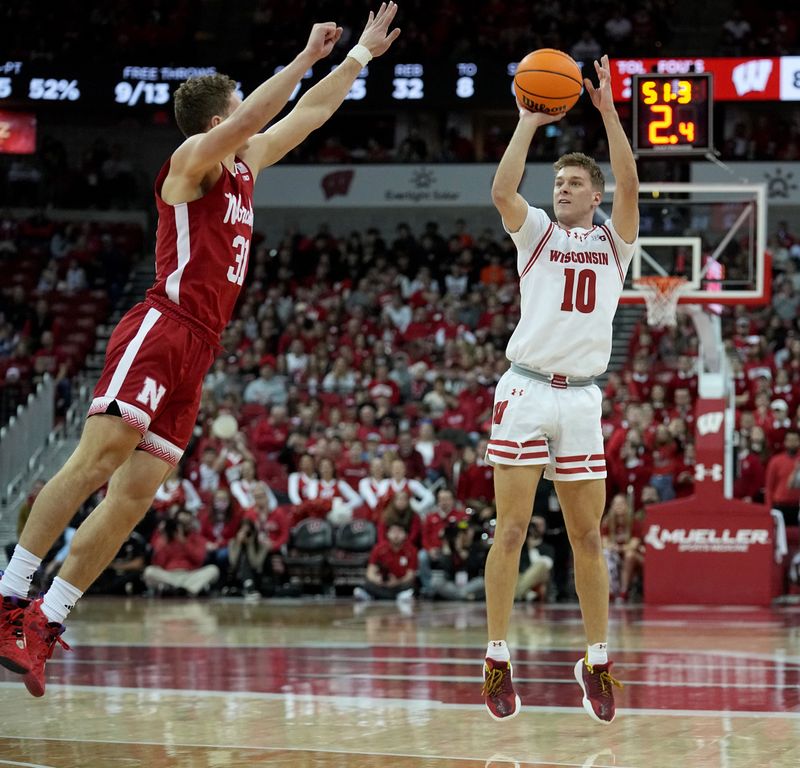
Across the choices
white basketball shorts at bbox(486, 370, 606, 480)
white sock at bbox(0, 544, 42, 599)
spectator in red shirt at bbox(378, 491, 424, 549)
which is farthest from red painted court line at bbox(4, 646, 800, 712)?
spectator in red shirt at bbox(378, 491, 424, 549)

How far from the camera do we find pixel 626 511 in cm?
1562

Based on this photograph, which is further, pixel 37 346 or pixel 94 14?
pixel 94 14

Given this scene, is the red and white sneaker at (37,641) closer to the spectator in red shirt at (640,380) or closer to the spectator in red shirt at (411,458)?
the spectator in red shirt at (411,458)

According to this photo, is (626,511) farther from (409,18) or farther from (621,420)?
(409,18)

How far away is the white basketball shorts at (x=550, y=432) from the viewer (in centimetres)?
624

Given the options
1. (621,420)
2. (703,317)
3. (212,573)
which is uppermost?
(703,317)

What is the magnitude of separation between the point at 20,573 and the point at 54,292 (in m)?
20.2

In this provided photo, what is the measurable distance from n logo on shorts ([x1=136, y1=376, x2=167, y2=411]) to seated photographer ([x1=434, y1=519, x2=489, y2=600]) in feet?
34.0

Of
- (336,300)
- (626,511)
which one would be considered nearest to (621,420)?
(626,511)

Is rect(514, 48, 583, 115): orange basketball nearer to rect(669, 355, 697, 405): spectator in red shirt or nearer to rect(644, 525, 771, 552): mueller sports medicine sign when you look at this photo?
rect(644, 525, 771, 552): mueller sports medicine sign

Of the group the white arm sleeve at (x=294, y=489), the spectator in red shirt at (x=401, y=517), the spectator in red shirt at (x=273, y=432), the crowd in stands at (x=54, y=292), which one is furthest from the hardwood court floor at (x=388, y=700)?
the crowd in stands at (x=54, y=292)

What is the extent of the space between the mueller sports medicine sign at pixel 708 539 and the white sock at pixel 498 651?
911 centimetres

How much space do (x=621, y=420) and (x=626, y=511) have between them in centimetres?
202

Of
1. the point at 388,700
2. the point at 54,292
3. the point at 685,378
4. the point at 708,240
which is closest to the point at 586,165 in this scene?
the point at 388,700
